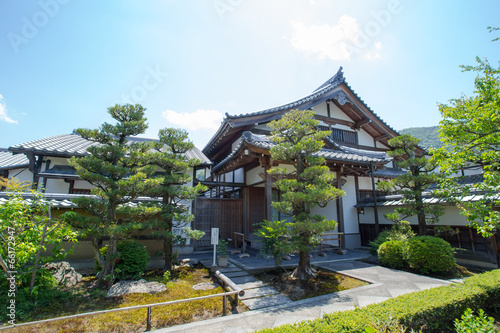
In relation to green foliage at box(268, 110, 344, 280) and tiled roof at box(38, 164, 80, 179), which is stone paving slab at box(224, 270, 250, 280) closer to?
green foliage at box(268, 110, 344, 280)

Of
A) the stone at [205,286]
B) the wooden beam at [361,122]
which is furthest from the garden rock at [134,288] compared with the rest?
the wooden beam at [361,122]

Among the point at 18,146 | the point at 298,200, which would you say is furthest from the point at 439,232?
the point at 18,146

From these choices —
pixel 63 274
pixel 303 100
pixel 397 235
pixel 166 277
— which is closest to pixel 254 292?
pixel 166 277

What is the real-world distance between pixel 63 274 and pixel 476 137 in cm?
1043

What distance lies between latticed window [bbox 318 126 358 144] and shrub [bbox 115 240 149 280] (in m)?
11.3

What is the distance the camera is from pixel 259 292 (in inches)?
224

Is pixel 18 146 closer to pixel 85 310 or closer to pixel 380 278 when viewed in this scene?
pixel 85 310

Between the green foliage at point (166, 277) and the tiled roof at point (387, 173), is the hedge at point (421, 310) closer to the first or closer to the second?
the green foliage at point (166, 277)

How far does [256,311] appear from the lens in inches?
184

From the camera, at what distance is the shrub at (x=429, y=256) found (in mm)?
7012

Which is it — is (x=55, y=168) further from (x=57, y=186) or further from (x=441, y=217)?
(x=441, y=217)

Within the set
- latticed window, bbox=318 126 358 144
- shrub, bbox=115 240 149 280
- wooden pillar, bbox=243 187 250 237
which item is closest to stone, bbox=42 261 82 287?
shrub, bbox=115 240 149 280

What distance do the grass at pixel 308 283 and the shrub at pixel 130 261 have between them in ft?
10.7

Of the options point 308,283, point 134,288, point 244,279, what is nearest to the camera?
point 134,288
